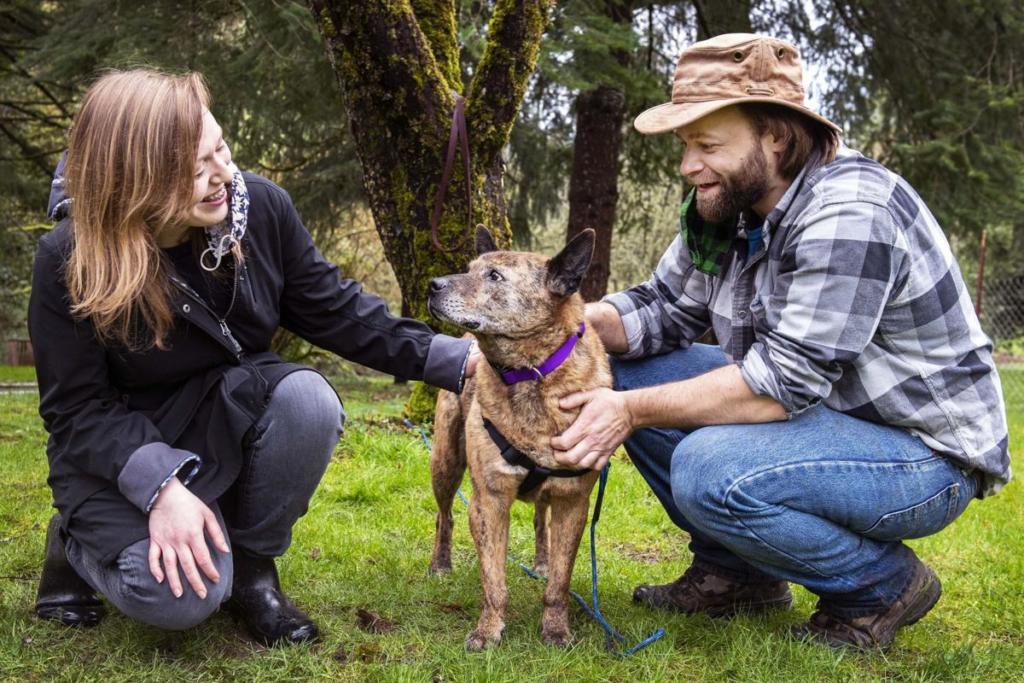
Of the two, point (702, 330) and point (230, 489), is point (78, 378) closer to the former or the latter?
point (230, 489)

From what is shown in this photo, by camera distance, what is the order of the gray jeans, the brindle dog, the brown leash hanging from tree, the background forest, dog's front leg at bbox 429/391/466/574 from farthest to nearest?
the background forest, the brown leash hanging from tree, dog's front leg at bbox 429/391/466/574, the brindle dog, the gray jeans

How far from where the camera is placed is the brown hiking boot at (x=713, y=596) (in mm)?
3277

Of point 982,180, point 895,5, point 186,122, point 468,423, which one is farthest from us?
point 895,5

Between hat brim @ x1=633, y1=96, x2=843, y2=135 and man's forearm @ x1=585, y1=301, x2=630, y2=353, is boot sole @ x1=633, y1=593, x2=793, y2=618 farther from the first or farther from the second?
hat brim @ x1=633, y1=96, x2=843, y2=135

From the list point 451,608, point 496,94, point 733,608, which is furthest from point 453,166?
point 733,608

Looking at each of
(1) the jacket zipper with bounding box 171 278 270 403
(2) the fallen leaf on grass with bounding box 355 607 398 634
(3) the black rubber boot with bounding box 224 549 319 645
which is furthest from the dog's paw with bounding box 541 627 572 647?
(1) the jacket zipper with bounding box 171 278 270 403

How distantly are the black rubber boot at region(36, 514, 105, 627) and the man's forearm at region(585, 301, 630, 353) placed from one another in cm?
196

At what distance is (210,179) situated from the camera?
2.64 meters

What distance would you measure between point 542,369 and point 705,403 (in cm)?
56

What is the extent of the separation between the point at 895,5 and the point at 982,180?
2.31 meters

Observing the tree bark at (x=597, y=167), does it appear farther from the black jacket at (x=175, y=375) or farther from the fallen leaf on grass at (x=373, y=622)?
the fallen leaf on grass at (x=373, y=622)

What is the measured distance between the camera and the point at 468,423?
316 cm

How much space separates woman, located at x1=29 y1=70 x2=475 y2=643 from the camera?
8.30ft

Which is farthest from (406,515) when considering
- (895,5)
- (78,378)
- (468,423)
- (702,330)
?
(895,5)
